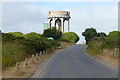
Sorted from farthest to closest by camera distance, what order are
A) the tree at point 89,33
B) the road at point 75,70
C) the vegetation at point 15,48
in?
the tree at point 89,33 < the vegetation at point 15,48 < the road at point 75,70

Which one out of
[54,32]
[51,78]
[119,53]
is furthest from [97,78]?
[54,32]

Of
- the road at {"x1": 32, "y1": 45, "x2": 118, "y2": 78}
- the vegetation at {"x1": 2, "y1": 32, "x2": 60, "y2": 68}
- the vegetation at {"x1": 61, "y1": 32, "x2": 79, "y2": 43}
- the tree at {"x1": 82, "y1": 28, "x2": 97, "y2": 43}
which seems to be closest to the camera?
the road at {"x1": 32, "y1": 45, "x2": 118, "y2": 78}

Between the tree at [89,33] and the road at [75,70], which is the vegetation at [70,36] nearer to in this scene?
the tree at [89,33]

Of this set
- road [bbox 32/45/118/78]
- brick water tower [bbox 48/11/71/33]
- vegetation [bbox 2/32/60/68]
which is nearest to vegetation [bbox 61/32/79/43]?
brick water tower [bbox 48/11/71/33]

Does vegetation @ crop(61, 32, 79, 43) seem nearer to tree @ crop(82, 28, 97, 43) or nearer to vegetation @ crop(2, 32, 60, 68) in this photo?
tree @ crop(82, 28, 97, 43)

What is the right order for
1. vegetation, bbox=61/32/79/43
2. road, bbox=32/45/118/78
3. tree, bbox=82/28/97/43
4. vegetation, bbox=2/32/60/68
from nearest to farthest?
road, bbox=32/45/118/78
vegetation, bbox=2/32/60/68
tree, bbox=82/28/97/43
vegetation, bbox=61/32/79/43

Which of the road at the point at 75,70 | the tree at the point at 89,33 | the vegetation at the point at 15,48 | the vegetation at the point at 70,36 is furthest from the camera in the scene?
the vegetation at the point at 70,36

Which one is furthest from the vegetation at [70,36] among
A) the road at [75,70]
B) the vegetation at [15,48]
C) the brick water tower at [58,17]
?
the road at [75,70]

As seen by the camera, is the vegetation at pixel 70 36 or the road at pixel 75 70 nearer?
the road at pixel 75 70

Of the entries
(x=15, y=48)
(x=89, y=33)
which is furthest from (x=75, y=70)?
(x=89, y=33)

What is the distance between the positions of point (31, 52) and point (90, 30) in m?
108

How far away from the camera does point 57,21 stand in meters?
150

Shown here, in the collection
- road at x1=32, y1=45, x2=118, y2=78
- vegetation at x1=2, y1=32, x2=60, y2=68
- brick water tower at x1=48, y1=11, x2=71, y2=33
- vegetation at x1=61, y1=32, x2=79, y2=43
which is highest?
brick water tower at x1=48, y1=11, x2=71, y2=33

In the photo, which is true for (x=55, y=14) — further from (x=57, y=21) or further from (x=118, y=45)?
(x=118, y=45)
